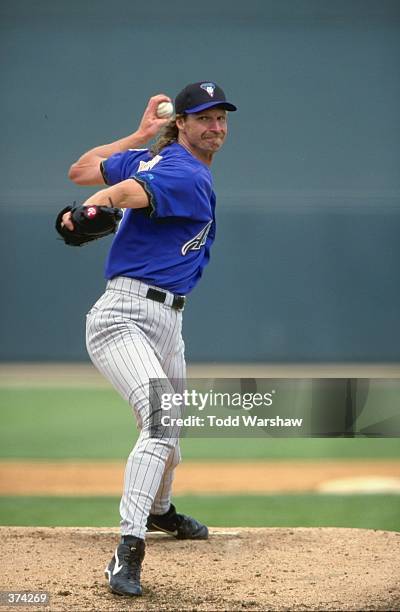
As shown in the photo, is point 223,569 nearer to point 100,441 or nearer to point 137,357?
point 137,357

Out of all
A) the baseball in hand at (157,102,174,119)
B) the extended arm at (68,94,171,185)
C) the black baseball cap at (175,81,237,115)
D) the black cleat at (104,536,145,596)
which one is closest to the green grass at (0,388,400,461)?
the extended arm at (68,94,171,185)

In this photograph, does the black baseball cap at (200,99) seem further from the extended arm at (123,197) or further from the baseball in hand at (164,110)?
the extended arm at (123,197)

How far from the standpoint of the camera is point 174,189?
8.46 feet

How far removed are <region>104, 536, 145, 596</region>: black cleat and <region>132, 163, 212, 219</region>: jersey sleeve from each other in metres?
0.85

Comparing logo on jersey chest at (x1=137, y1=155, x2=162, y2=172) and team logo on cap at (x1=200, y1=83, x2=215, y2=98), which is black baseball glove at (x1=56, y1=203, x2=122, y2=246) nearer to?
logo on jersey chest at (x1=137, y1=155, x2=162, y2=172)

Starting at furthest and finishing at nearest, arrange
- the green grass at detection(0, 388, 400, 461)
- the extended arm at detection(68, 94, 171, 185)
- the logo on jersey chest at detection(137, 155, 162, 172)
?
the green grass at detection(0, 388, 400, 461) → the extended arm at detection(68, 94, 171, 185) → the logo on jersey chest at detection(137, 155, 162, 172)

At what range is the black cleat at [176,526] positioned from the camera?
3.28 m

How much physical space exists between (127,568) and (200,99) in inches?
50.3

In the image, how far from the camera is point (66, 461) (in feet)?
19.4

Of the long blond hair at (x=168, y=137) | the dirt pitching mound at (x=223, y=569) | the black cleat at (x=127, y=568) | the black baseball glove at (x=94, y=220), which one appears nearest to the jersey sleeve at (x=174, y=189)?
the black baseball glove at (x=94, y=220)

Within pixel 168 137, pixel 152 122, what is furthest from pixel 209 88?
pixel 152 122

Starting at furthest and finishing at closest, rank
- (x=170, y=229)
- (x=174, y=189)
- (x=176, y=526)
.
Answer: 1. (x=176, y=526)
2. (x=170, y=229)
3. (x=174, y=189)

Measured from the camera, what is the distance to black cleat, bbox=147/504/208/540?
3275mm

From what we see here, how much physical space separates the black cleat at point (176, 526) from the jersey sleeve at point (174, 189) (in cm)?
111
